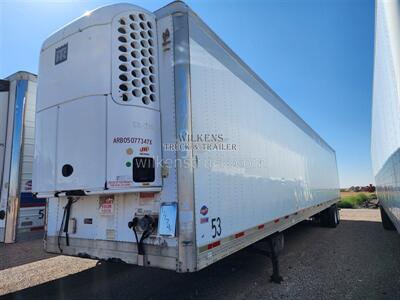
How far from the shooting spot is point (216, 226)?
313 centimetres

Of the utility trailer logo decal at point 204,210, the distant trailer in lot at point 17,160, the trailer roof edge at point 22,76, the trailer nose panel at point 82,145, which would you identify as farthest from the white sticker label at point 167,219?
the trailer roof edge at point 22,76

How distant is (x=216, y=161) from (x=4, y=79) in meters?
4.93

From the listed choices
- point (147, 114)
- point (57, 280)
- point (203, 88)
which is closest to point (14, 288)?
point (57, 280)

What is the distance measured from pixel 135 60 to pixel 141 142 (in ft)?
2.98

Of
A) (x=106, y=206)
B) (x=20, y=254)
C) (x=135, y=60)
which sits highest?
(x=135, y=60)

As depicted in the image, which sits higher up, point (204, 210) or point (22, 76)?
point (22, 76)

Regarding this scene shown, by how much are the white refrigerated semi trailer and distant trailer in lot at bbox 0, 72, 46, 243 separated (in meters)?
1.70

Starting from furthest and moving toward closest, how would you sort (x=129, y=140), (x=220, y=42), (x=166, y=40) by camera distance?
(x=220, y=42) → (x=166, y=40) → (x=129, y=140)

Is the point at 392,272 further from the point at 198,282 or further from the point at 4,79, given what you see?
the point at 4,79

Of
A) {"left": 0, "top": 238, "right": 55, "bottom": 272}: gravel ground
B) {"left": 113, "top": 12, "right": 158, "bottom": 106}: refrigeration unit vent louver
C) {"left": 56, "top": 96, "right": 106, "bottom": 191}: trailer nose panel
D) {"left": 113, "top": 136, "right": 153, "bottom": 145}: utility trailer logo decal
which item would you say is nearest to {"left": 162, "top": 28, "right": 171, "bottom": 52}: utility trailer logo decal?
{"left": 113, "top": 12, "right": 158, "bottom": 106}: refrigeration unit vent louver

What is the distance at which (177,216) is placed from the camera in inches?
110

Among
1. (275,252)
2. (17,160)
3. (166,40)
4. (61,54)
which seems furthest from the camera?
(17,160)

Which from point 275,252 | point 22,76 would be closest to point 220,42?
point 275,252

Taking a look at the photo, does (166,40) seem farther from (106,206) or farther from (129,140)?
(106,206)
